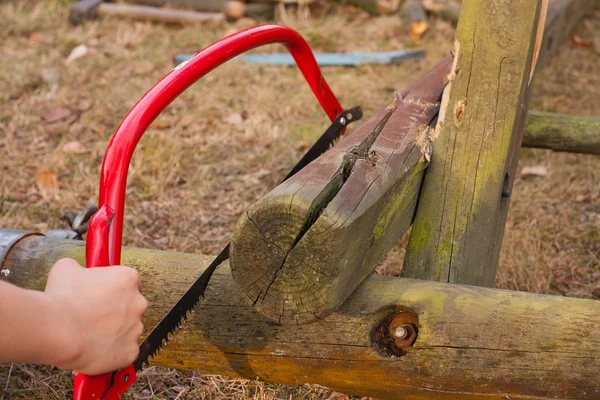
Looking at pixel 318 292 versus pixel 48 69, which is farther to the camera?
pixel 48 69

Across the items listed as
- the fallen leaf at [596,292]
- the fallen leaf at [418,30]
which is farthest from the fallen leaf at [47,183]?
the fallen leaf at [418,30]

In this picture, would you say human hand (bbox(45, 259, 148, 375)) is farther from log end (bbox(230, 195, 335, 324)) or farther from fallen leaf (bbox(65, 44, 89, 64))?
fallen leaf (bbox(65, 44, 89, 64))

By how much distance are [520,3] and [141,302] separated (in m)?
1.64

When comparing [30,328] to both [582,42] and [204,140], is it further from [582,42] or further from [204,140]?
[582,42]

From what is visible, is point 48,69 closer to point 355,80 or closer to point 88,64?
point 88,64

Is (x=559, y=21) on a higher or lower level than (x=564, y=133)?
higher

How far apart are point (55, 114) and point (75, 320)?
12.6 feet

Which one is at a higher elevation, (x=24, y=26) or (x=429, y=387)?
(x=24, y=26)

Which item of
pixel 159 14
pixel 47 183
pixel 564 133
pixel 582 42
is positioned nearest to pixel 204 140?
pixel 47 183

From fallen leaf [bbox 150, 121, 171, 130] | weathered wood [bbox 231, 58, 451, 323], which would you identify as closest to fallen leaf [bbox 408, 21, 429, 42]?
fallen leaf [bbox 150, 121, 171, 130]

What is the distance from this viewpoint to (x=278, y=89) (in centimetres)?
535

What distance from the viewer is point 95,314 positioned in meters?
1.41

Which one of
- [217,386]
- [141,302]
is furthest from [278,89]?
[141,302]

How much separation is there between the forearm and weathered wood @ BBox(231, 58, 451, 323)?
585 millimetres
